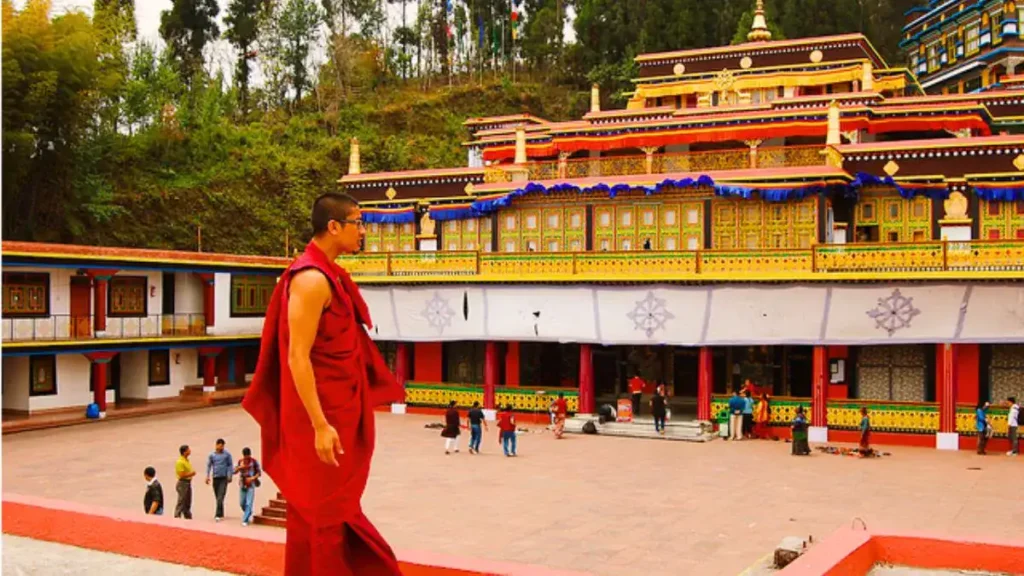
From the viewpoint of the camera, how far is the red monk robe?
4.57 meters

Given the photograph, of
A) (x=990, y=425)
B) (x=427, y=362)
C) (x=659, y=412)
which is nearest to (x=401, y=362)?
(x=427, y=362)

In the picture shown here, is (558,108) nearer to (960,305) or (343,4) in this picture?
(343,4)

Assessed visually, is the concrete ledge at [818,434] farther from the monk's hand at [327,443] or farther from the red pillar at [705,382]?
the monk's hand at [327,443]

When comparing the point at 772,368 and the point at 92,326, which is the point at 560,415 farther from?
the point at 92,326

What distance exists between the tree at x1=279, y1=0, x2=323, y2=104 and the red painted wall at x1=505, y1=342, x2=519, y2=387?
136 feet

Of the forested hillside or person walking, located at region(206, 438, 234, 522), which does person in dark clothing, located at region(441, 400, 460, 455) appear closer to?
person walking, located at region(206, 438, 234, 522)

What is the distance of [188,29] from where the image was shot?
205ft

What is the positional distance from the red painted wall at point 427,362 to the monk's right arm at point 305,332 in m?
26.0

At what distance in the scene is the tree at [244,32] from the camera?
210 feet

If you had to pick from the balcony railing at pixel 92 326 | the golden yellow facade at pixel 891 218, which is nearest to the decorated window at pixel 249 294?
the balcony railing at pixel 92 326

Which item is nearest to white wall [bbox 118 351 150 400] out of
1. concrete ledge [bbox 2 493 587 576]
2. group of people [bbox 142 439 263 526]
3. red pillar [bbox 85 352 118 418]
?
red pillar [bbox 85 352 118 418]

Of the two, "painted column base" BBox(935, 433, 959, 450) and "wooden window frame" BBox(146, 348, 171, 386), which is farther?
"wooden window frame" BBox(146, 348, 171, 386)

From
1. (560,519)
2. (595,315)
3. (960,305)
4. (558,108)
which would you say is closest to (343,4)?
(558,108)

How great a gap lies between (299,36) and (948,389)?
52.7m
